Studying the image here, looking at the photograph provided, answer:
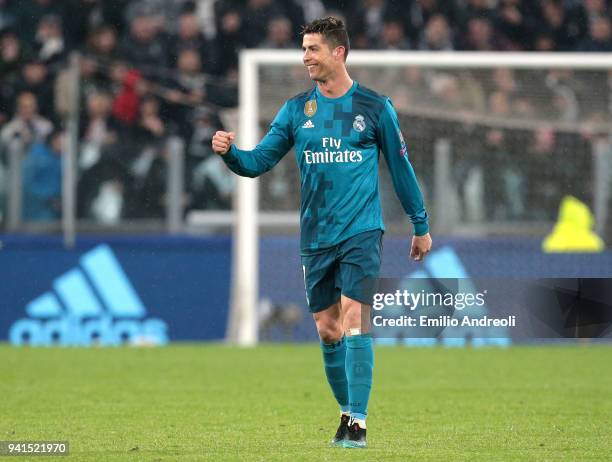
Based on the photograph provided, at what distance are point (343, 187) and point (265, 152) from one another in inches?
20.3

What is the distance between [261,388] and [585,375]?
2.96 metres

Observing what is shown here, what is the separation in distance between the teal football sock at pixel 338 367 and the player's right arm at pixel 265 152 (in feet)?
3.35

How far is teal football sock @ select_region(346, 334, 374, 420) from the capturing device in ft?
24.2

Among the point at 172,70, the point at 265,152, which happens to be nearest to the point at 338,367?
the point at 265,152

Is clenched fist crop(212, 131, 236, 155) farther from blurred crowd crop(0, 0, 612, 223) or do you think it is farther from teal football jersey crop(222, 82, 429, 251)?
blurred crowd crop(0, 0, 612, 223)

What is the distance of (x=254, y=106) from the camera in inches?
622

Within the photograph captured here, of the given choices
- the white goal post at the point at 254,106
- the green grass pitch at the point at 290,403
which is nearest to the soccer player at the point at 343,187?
the green grass pitch at the point at 290,403

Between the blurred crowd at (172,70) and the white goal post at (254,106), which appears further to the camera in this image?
the blurred crowd at (172,70)

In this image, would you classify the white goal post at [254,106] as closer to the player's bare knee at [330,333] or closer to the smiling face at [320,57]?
the player's bare knee at [330,333]

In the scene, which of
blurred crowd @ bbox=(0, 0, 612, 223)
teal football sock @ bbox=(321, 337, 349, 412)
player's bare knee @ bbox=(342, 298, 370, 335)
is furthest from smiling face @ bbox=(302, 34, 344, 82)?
blurred crowd @ bbox=(0, 0, 612, 223)

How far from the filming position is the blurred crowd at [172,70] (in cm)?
1593

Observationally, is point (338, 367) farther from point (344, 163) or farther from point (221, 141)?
point (221, 141)

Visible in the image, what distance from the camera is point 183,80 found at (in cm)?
1766

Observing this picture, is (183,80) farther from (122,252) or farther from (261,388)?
(261,388)
